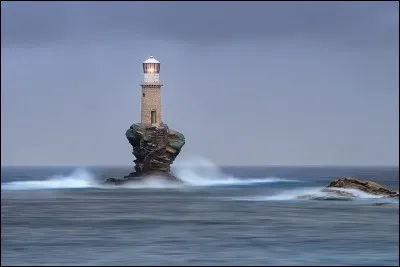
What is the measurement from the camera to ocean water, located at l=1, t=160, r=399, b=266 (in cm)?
4034

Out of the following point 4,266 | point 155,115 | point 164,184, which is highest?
point 155,115

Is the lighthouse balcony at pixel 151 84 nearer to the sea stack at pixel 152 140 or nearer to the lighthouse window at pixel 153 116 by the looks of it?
the sea stack at pixel 152 140

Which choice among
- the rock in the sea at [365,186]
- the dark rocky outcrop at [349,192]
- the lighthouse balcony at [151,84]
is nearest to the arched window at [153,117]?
the lighthouse balcony at [151,84]

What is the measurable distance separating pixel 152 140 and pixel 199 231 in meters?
48.2

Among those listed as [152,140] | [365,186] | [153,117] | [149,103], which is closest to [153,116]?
[153,117]

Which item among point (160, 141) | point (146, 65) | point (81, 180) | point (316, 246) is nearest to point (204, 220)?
point (316, 246)

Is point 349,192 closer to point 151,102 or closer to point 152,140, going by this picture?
point 152,140

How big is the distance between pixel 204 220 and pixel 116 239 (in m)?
12.0

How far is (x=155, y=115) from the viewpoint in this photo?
101250 millimetres

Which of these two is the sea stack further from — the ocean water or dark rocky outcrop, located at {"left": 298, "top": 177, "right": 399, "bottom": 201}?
dark rocky outcrop, located at {"left": 298, "top": 177, "right": 399, "bottom": 201}

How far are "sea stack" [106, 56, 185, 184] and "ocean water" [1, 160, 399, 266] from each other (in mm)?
18268

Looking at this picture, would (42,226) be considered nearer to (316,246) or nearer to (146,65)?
(316,246)

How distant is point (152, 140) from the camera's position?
327ft

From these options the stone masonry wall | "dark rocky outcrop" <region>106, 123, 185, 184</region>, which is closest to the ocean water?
"dark rocky outcrop" <region>106, 123, 185, 184</region>
